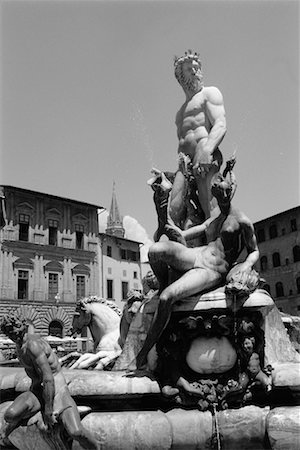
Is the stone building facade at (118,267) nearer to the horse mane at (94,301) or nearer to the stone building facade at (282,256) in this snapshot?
the stone building facade at (282,256)

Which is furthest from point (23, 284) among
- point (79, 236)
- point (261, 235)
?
point (261, 235)

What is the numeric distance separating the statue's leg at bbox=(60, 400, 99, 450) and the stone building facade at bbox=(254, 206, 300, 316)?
4568 cm

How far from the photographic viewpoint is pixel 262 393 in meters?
4.29

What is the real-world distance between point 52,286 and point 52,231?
18.5 feet

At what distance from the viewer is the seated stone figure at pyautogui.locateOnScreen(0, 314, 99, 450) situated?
372 centimetres

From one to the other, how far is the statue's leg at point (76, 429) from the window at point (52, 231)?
44.4 m

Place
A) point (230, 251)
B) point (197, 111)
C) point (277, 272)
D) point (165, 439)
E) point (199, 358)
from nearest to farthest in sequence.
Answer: point (165, 439)
point (199, 358)
point (230, 251)
point (197, 111)
point (277, 272)

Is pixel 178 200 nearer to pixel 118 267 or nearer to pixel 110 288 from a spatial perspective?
pixel 110 288

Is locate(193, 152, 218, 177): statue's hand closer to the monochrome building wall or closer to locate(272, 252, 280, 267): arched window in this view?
the monochrome building wall

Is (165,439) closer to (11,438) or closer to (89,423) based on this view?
(89,423)

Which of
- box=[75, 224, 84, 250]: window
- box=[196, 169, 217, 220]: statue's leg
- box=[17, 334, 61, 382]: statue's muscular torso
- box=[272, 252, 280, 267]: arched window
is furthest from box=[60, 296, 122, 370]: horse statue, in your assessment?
box=[272, 252, 280, 267]: arched window

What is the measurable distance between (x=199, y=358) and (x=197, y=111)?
4.28m

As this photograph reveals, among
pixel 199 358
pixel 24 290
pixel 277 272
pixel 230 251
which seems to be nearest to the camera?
pixel 199 358

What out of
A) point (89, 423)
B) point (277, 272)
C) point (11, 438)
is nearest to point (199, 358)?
point (89, 423)
